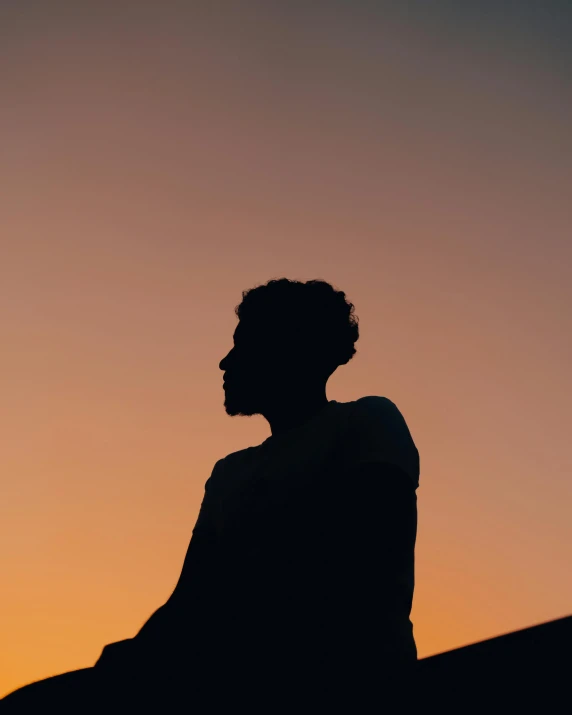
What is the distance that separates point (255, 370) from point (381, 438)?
32.3 inches

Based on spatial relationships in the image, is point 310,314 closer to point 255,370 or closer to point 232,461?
point 255,370

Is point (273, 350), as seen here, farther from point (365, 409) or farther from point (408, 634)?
point (408, 634)

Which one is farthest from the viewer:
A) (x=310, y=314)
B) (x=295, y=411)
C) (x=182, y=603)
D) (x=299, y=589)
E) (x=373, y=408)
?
(x=310, y=314)

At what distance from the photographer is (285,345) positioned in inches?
110

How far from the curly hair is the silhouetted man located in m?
0.21

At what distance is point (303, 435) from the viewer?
2.51 m

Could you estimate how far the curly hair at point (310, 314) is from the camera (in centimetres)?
283

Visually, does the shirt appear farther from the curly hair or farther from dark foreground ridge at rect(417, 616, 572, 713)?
the curly hair

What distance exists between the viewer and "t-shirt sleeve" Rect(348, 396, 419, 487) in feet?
6.82

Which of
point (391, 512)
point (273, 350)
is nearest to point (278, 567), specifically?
point (391, 512)

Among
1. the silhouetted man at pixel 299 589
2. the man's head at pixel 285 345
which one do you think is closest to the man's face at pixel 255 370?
the man's head at pixel 285 345

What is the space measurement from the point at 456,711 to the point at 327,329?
4.83 ft

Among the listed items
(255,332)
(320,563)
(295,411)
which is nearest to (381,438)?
(320,563)

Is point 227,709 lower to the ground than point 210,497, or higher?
lower
